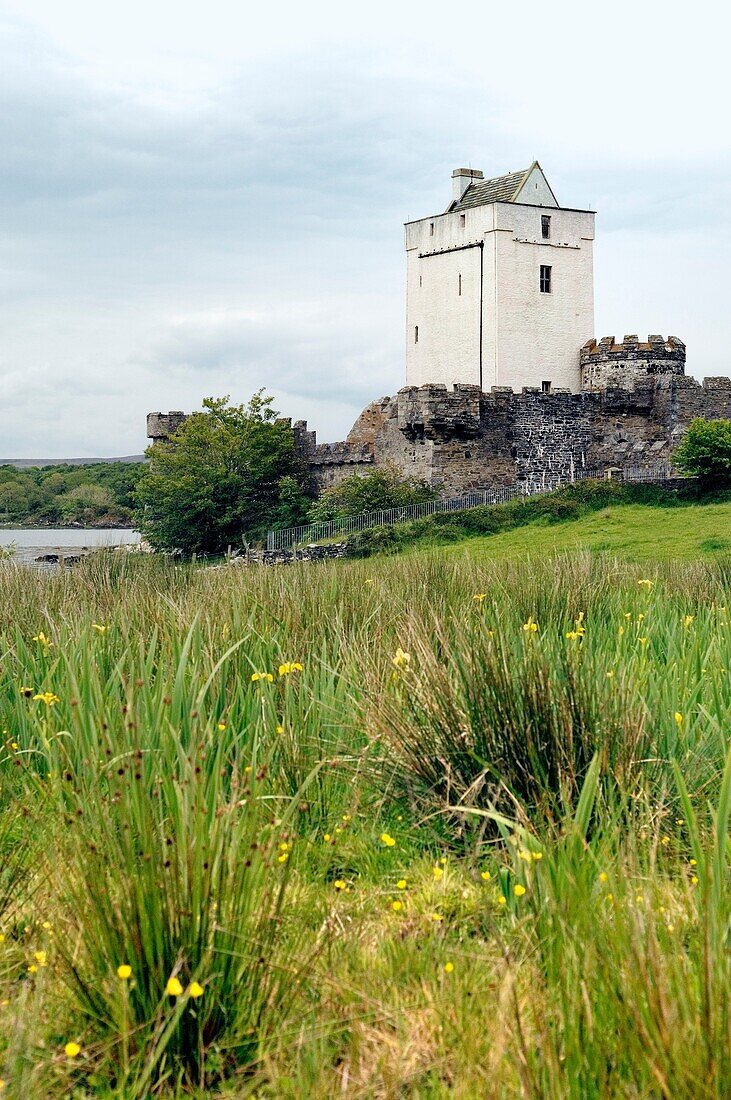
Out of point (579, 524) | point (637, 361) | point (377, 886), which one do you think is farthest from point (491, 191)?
point (377, 886)

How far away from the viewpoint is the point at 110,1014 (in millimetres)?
2516

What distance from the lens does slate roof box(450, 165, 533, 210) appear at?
38150 mm

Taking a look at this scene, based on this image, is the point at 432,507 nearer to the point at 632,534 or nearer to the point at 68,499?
the point at 632,534

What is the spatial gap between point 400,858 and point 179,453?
32.7 metres

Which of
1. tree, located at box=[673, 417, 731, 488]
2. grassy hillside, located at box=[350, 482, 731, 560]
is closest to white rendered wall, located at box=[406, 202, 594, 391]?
grassy hillside, located at box=[350, 482, 731, 560]

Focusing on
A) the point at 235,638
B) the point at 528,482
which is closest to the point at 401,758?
the point at 235,638

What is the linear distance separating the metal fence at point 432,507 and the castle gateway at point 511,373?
0.36 metres

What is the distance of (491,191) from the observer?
38.8m

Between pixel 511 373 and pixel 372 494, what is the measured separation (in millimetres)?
8914

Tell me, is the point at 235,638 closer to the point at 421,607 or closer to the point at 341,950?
the point at 421,607

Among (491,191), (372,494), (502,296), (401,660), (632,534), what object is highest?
(491,191)

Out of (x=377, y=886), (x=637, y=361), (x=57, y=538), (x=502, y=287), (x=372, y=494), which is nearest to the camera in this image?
(x=377, y=886)

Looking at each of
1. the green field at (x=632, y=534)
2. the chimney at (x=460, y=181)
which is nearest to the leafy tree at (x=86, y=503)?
the chimney at (x=460, y=181)

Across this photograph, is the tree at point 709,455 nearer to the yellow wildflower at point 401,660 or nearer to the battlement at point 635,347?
the battlement at point 635,347
